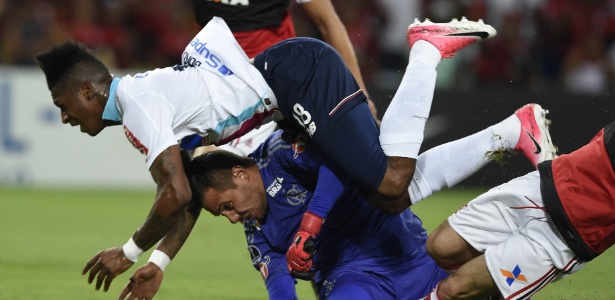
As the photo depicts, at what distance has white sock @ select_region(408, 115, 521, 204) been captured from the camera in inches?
225

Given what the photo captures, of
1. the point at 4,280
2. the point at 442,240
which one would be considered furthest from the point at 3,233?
the point at 442,240

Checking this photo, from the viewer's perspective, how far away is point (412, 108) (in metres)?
5.60

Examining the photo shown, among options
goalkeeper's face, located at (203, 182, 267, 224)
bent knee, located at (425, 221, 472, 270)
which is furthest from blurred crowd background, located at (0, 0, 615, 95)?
bent knee, located at (425, 221, 472, 270)

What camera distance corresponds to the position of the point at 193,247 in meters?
9.53

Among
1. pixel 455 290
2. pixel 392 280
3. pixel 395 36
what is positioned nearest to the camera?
pixel 455 290

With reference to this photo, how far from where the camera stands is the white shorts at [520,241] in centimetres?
504

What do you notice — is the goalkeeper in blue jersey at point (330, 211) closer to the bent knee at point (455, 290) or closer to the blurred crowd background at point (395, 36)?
the bent knee at point (455, 290)

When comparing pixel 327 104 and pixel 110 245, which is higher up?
pixel 327 104

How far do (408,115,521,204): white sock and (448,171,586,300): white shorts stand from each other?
0.40 meters

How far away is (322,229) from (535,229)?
1296mm

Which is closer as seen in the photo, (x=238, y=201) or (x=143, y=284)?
(x=143, y=284)

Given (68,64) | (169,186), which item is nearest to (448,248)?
(169,186)

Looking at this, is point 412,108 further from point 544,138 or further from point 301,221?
point 301,221

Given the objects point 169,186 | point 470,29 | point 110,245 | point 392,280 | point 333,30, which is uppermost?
point 470,29
